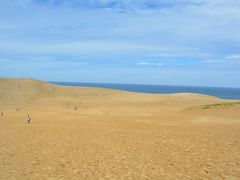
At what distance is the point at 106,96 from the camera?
162 ft

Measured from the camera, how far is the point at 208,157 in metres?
11.0

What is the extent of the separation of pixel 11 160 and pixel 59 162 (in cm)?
161

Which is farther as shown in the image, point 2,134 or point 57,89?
point 57,89

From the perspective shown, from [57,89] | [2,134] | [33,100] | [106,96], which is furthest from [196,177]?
[57,89]

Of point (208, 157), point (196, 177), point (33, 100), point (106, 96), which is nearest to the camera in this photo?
point (196, 177)

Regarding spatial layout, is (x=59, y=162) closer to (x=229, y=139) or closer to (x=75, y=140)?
(x=75, y=140)

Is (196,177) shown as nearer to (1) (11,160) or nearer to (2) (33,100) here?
(1) (11,160)

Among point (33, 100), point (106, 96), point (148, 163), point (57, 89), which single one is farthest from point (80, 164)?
point (57, 89)

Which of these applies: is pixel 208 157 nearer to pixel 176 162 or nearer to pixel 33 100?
pixel 176 162

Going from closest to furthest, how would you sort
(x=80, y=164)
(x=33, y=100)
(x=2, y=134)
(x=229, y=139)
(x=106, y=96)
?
(x=80, y=164) → (x=229, y=139) → (x=2, y=134) → (x=33, y=100) → (x=106, y=96)

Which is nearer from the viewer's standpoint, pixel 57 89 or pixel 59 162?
pixel 59 162

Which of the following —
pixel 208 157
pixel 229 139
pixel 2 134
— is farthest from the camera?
pixel 2 134

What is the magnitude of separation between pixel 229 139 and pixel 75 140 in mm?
6974

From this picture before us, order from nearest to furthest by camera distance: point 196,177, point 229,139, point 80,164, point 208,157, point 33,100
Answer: point 196,177, point 80,164, point 208,157, point 229,139, point 33,100
